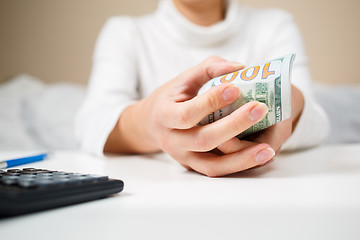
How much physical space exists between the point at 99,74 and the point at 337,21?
5.04 feet

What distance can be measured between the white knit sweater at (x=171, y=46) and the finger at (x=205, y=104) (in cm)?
45

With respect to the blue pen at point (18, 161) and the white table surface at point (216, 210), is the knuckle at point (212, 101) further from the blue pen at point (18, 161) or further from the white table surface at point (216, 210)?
the blue pen at point (18, 161)

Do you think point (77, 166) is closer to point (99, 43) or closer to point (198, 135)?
point (198, 135)

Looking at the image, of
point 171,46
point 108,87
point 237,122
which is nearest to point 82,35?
point 171,46

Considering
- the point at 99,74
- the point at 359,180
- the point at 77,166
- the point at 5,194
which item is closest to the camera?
the point at 5,194

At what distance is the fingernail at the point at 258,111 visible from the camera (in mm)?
363

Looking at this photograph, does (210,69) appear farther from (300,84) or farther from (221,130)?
(300,84)

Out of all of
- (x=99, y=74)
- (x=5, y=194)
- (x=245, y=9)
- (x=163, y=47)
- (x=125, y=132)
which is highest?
(x=245, y=9)

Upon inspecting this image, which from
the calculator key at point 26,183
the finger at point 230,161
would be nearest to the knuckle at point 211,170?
the finger at point 230,161

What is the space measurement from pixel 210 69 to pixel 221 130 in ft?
0.38

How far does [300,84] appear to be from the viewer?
780mm

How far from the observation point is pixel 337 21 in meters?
1.80

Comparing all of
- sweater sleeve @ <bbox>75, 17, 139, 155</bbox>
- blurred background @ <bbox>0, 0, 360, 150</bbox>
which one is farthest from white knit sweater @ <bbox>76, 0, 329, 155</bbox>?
blurred background @ <bbox>0, 0, 360, 150</bbox>

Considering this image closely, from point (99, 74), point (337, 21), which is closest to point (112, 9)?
point (99, 74)
